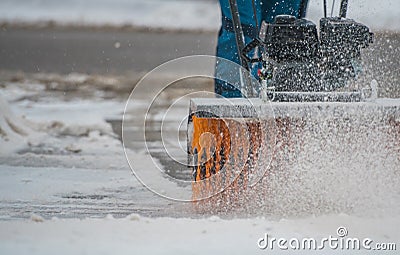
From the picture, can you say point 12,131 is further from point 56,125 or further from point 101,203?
point 101,203

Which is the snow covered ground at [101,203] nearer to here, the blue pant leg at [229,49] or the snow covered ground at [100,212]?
the snow covered ground at [100,212]

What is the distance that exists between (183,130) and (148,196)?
1610 millimetres

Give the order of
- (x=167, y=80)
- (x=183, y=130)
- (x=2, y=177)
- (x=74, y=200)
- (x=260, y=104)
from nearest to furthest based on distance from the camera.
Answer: (x=260, y=104) < (x=74, y=200) < (x=2, y=177) < (x=183, y=130) < (x=167, y=80)

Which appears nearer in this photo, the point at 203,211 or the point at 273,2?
the point at 203,211

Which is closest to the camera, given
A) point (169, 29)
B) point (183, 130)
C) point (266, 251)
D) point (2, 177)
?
point (266, 251)

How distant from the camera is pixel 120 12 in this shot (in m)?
16.8

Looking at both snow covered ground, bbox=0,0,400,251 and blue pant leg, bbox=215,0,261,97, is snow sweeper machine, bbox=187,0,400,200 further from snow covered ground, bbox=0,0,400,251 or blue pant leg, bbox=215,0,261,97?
blue pant leg, bbox=215,0,261,97

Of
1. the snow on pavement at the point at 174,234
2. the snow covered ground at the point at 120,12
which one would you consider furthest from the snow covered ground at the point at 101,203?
the snow covered ground at the point at 120,12

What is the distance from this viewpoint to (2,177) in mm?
4602

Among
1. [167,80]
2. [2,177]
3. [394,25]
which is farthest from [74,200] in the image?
[394,25]

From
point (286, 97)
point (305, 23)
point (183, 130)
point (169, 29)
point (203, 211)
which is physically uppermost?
point (305, 23)

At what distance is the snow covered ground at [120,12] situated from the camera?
1573 centimetres

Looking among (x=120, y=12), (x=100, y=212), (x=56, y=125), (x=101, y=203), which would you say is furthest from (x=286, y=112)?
(x=120, y=12)

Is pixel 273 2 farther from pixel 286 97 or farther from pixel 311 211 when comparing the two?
pixel 311 211
